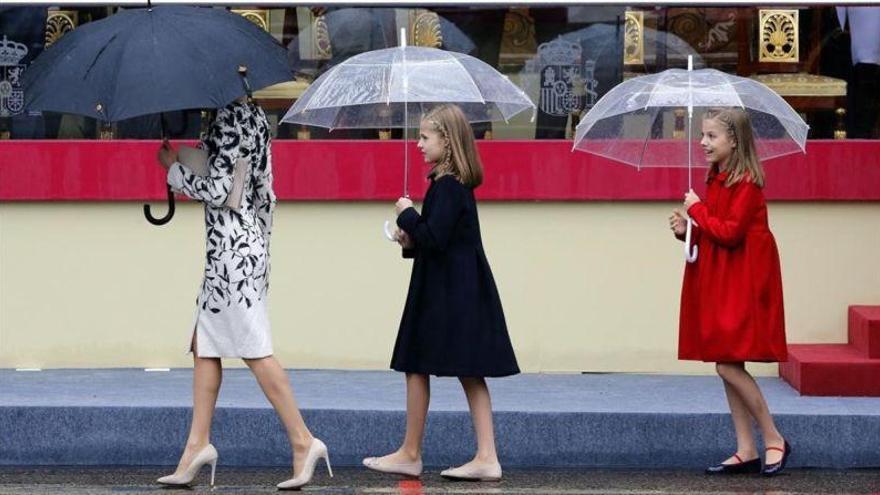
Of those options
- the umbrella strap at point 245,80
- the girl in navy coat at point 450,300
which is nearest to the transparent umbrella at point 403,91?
the girl in navy coat at point 450,300

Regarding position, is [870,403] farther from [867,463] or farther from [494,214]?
[494,214]

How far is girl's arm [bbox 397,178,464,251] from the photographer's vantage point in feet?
24.1

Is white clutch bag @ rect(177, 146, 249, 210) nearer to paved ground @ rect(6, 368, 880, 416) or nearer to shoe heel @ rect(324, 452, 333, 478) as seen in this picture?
shoe heel @ rect(324, 452, 333, 478)

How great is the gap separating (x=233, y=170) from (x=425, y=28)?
3.11m

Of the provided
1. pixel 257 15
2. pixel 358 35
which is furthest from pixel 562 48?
pixel 257 15

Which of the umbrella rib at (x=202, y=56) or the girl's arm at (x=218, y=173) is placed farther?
the girl's arm at (x=218, y=173)

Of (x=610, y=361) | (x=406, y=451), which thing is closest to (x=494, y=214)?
(x=610, y=361)

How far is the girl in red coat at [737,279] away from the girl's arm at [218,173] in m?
1.88

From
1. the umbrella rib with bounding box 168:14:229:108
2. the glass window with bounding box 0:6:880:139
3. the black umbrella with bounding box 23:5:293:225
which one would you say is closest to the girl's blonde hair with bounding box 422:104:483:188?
the black umbrella with bounding box 23:5:293:225

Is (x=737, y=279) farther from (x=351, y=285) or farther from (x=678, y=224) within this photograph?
(x=351, y=285)

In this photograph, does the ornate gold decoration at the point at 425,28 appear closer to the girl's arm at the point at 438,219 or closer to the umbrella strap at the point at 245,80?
the girl's arm at the point at 438,219

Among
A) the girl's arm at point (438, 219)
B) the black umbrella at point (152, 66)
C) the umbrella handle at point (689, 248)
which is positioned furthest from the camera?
the umbrella handle at point (689, 248)

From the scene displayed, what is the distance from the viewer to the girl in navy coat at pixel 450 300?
737 centimetres

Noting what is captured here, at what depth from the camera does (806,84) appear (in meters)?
9.96
